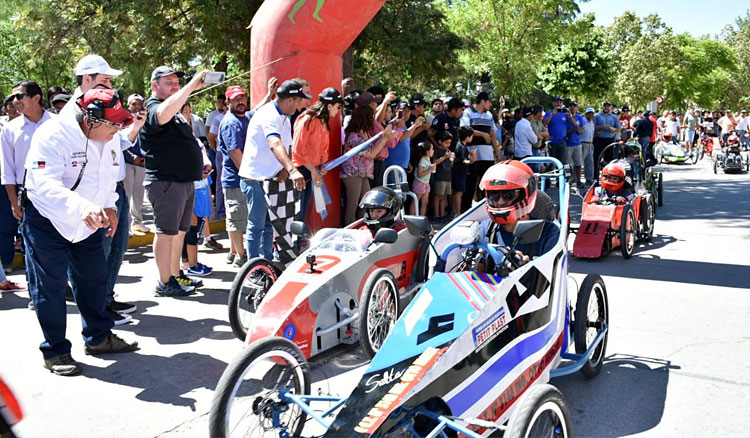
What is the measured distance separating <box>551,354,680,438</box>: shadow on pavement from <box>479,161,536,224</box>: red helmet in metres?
1.24

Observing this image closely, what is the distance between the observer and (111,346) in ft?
16.9

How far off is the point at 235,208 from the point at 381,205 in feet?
8.38

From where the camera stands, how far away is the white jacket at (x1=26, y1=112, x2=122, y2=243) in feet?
14.0

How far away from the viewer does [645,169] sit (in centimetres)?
1085

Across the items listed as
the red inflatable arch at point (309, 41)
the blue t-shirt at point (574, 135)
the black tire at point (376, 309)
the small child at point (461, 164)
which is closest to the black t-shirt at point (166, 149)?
the red inflatable arch at point (309, 41)

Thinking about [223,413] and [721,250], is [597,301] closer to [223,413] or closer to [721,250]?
[223,413]

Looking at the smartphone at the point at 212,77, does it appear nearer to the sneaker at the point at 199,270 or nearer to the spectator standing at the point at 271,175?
the spectator standing at the point at 271,175

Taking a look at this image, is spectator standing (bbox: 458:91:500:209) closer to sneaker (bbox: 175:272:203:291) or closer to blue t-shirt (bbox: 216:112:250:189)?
blue t-shirt (bbox: 216:112:250:189)

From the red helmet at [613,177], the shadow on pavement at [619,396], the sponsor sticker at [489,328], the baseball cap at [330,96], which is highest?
the baseball cap at [330,96]

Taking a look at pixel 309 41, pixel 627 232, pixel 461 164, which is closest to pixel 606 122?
pixel 461 164

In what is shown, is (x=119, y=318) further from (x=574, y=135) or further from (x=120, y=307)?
(x=574, y=135)

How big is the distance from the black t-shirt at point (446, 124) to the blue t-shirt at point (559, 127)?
4.89 m

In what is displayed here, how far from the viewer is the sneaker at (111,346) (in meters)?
5.09

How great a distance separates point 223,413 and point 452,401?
3.55 ft
